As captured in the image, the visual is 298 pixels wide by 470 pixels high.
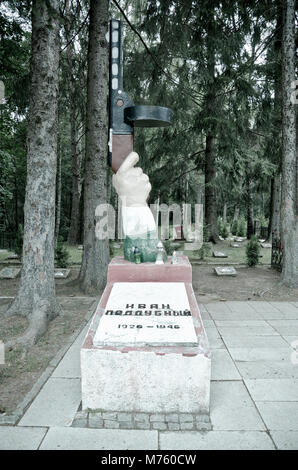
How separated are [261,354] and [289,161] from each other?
5170 mm

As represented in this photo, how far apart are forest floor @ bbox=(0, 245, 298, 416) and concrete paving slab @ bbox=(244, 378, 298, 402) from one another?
7.92 ft

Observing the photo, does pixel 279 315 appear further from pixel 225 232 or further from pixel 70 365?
pixel 225 232

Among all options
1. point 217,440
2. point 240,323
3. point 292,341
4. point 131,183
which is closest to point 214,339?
point 240,323

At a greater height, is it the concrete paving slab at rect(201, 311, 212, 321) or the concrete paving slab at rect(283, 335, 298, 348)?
the concrete paving slab at rect(283, 335, 298, 348)

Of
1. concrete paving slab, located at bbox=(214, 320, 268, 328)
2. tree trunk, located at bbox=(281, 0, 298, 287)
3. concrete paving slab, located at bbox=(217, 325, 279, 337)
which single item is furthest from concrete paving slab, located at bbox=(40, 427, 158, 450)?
tree trunk, located at bbox=(281, 0, 298, 287)

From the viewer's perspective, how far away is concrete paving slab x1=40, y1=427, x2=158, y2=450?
281 cm

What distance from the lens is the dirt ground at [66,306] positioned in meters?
3.98

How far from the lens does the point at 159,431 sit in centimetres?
301

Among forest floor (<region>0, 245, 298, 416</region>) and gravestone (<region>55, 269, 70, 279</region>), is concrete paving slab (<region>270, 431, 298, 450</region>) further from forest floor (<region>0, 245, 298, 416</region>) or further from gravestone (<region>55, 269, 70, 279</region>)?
gravestone (<region>55, 269, 70, 279</region>)

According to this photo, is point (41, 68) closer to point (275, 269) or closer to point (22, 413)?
point (22, 413)

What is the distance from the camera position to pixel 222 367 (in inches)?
170

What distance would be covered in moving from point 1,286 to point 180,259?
19.1 ft

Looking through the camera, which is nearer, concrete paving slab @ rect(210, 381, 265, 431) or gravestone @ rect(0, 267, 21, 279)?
concrete paving slab @ rect(210, 381, 265, 431)
